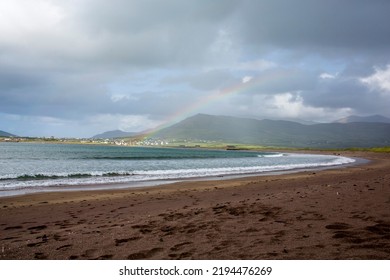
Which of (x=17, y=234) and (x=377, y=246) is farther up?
(x=377, y=246)

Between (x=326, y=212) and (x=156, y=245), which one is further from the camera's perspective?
(x=326, y=212)

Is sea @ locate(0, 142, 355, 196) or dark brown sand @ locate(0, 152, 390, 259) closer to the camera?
dark brown sand @ locate(0, 152, 390, 259)

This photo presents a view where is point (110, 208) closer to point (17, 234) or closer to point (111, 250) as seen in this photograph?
point (17, 234)

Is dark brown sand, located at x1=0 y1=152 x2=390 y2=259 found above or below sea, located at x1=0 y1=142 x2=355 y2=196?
above

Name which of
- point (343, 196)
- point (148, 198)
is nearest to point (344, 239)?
point (343, 196)

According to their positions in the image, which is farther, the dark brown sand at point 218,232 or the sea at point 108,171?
the sea at point 108,171

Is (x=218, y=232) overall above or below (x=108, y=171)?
above

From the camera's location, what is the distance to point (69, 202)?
16.1m

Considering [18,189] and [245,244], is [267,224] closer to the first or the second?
[245,244]

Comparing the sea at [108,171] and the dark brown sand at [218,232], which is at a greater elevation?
the dark brown sand at [218,232]

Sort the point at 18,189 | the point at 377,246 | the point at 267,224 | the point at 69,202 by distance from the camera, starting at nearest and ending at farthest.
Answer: the point at 377,246, the point at 267,224, the point at 69,202, the point at 18,189

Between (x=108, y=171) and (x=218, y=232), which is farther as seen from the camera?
(x=108, y=171)
